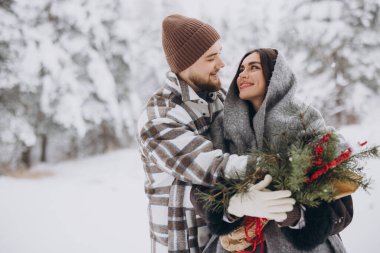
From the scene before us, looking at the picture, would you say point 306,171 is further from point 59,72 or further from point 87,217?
point 59,72

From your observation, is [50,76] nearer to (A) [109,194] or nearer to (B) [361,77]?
(A) [109,194]

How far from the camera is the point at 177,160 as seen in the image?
5.89 ft

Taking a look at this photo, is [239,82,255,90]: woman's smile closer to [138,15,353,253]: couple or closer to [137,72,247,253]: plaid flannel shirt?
[138,15,353,253]: couple

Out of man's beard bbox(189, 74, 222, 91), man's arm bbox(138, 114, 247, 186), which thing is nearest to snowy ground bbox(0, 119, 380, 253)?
man's beard bbox(189, 74, 222, 91)

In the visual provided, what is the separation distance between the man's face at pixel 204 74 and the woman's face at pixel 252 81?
240 mm

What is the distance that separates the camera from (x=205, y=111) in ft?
7.34

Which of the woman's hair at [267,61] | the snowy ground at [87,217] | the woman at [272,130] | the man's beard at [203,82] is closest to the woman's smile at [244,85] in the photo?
the woman at [272,130]

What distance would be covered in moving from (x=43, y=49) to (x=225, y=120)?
9.53 m

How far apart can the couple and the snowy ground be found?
3127 millimetres

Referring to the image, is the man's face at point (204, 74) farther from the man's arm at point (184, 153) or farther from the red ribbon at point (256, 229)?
the red ribbon at point (256, 229)

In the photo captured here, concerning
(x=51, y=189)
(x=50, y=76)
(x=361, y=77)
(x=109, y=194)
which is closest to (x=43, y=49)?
(x=50, y=76)

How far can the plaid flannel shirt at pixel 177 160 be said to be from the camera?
1756 mm

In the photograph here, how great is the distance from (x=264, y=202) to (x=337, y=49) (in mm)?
11289

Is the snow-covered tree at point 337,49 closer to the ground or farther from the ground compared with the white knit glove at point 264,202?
farther from the ground
